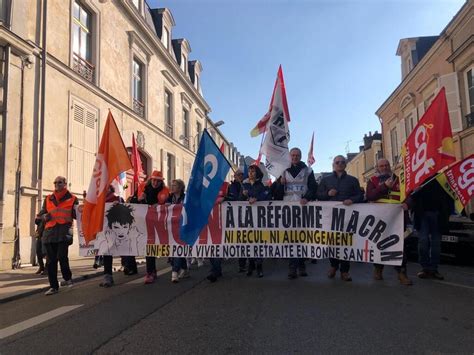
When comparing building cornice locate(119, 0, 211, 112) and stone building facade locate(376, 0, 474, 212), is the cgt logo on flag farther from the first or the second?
stone building facade locate(376, 0, 474, 212)

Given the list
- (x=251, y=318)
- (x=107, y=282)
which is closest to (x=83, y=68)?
(x=107, y=282)

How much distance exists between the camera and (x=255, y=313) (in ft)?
15.3

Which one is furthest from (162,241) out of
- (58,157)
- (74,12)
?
(74,12)

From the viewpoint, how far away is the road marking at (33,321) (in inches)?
175

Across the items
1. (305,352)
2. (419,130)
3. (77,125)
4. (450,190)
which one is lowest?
(305,352)

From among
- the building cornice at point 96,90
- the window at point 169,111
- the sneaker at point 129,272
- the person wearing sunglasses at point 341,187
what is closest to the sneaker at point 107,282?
the sneaker at point 129,272

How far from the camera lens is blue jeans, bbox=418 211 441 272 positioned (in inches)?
279

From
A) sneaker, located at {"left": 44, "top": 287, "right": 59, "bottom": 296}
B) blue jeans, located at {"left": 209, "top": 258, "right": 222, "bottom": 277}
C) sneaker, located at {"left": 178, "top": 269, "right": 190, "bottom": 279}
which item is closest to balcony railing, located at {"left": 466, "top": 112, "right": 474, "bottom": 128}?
blue jeans, located at {"left": 209, "top": 258, "right": 222, "bottom": 277}

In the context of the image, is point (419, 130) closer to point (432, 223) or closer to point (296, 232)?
point (432, 223)

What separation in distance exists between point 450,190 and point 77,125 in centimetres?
1116

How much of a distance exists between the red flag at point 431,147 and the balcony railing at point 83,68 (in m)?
11.2

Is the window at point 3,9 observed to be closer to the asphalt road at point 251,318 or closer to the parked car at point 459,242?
the asphalt road at point 251,318

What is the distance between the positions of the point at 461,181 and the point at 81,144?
37.0 ft

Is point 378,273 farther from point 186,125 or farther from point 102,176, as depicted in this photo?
point 186,125
